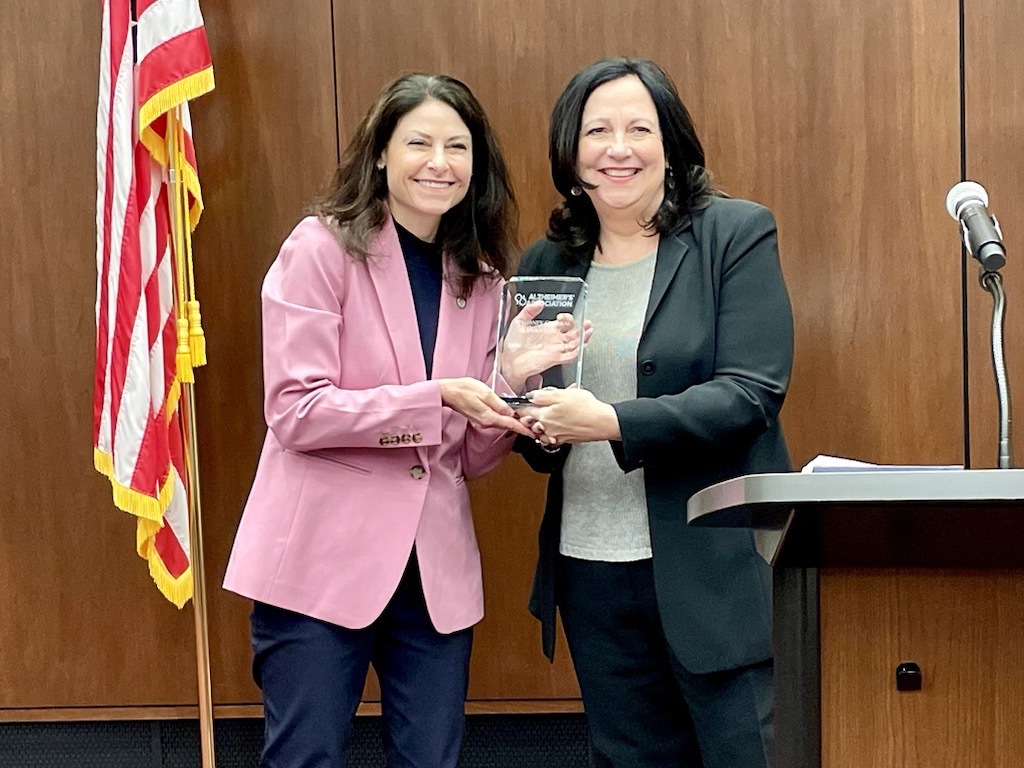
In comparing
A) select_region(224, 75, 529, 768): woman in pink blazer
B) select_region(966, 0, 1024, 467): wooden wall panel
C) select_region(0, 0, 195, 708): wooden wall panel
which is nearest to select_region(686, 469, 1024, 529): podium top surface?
select_region(224, 75, 529, 768): woman in pink blazer

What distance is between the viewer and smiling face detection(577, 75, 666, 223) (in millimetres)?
2137

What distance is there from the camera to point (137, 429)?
2867 millimetres

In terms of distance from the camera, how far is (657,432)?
76.0 inches

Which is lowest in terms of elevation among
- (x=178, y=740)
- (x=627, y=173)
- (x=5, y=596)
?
(x=178, y=740)

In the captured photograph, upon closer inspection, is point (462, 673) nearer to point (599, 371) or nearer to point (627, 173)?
point (599, 371)

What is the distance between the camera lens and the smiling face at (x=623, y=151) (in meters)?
2.14

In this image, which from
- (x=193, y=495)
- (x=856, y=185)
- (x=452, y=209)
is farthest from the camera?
(x=856, y=185)

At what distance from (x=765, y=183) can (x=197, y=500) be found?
5.35ft

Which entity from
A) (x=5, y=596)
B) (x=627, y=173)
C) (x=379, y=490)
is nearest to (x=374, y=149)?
(x=627, y=173)

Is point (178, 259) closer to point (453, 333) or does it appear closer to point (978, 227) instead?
point (453, 333)

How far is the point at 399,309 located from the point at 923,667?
125cm

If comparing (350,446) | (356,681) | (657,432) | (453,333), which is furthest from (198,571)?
(657,432)

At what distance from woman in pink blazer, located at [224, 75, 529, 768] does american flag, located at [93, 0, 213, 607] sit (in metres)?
0.74

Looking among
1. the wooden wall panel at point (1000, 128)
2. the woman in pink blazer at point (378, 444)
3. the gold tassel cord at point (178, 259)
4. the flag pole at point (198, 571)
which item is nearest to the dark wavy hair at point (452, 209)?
the woman in pink blazer at point (378, 444)
